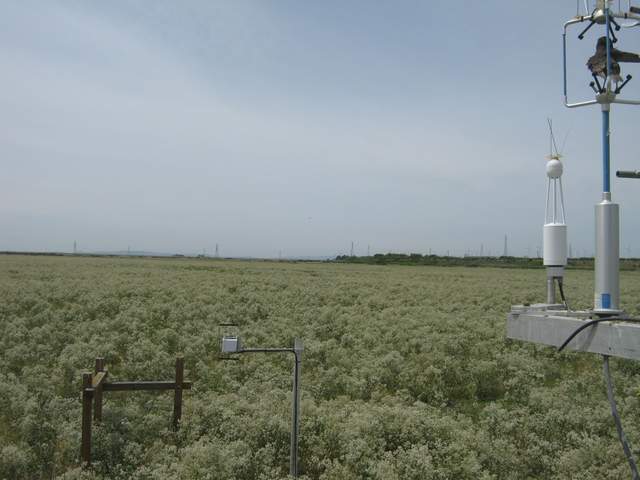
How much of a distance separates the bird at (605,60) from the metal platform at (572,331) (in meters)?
1.64

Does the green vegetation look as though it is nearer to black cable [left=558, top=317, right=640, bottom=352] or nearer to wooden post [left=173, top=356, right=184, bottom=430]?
wooden post [left=173, top=356, right=184, bottom=430]

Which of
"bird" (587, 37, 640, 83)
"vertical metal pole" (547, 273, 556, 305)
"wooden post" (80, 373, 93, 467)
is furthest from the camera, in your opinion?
"wooden post" (80, 373, 93, 467)

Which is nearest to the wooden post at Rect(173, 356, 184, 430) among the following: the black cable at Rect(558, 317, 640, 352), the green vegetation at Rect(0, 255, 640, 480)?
the green vegetation at Rect(0, 255, 640, 480)

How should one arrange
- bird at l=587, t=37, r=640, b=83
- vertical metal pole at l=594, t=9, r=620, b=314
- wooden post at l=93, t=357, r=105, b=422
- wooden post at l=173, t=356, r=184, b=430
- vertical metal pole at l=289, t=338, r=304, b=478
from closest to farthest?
vertical metal pole at l=594, t=9, r=620, b=314
bird at l=587, t=37, r=640, b=83
vertical metal pole at l=289, t=338, r=304, b=478
wooden post at l=93, t=357, r=105, b=422
wooden post at l=173, t=356, r=184, b=430

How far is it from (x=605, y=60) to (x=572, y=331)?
6.12 ft

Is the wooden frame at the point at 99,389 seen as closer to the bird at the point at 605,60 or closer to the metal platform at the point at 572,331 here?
the metal platform at the point at 572,331

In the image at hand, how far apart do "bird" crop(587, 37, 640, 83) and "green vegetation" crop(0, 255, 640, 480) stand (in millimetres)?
5360

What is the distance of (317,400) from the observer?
34.1 ft

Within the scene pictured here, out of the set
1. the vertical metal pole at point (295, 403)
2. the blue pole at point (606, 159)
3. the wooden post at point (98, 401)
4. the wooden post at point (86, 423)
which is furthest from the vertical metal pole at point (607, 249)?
the wooden post at point (98, 401)

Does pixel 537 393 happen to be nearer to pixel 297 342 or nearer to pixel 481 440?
pixel 481 440

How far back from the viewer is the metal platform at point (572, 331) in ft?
8.94

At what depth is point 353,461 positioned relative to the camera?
716cm

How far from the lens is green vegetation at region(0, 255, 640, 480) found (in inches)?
281

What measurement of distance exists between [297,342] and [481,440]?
3.67 m
